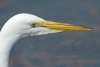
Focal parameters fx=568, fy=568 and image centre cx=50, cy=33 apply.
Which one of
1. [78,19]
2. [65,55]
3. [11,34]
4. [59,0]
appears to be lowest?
[11,34]

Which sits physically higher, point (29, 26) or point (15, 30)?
point (29, 26)

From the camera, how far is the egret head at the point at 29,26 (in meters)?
4.85

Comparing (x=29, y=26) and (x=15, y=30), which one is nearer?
(x=15, y=30)

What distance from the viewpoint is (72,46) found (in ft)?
32.6

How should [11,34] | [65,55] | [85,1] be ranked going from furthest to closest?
1. [85,1]
2. [65,55]
3. [11,34]

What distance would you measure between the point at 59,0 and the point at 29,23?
19.4 feet

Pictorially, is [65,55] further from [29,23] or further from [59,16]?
[29,23]

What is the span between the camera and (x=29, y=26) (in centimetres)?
507

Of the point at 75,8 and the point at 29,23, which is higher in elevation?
the point at 75,8

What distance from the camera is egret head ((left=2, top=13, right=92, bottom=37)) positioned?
15.9 ft

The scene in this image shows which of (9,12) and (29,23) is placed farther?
(9,12)

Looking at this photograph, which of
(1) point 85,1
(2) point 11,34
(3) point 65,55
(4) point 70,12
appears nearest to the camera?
(2) point 11,34

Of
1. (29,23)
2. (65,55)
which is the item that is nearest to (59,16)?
(65,55)

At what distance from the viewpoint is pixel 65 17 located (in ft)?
32.9
